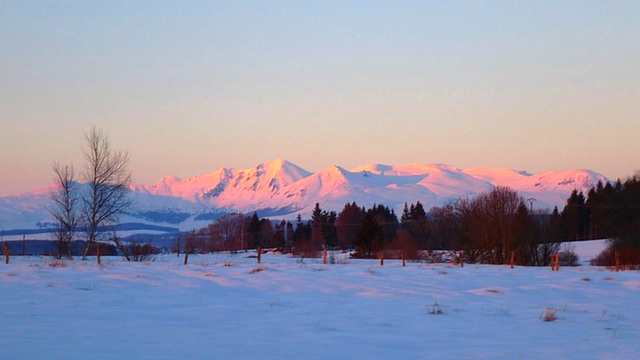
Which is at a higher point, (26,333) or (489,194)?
(489,194)

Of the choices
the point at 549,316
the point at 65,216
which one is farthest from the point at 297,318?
the point at 65,216

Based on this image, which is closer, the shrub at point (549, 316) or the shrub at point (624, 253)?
the shrub at point (549, 316)

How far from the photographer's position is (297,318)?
1395 cm

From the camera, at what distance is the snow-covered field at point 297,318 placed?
10.4 metres

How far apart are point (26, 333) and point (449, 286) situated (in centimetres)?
1504

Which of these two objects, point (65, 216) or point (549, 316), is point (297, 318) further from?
point (65, 216)

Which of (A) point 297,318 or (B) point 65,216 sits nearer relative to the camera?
(A) point 297,318

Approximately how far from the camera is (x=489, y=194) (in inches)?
2367

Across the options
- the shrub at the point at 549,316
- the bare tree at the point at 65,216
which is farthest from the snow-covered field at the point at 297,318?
the bare tree at the point at 65,216

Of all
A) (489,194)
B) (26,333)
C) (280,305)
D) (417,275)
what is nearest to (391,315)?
(280,305)

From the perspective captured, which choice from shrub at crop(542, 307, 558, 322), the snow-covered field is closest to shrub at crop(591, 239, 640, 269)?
the snow-covered field

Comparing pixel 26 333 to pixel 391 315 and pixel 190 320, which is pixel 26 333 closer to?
pixel 190 320

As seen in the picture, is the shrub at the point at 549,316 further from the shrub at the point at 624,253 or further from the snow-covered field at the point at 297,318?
the shrub at the point at 624,253

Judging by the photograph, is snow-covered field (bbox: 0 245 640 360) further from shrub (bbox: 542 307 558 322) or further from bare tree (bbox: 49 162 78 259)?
bare tree (bbox: 49 162 78 259)
